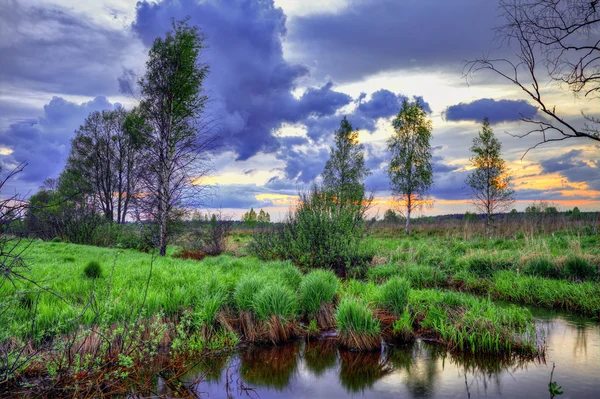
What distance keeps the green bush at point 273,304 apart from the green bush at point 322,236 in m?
Result: 6.71

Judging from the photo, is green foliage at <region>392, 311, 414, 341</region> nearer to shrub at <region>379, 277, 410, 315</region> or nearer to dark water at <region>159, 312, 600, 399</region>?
dark water at <region>159, 312, 600, 399</region>

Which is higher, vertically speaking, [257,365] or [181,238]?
[181,238]

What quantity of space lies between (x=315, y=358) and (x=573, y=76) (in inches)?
282

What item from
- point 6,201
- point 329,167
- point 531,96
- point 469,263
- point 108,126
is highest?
A: point 108,126

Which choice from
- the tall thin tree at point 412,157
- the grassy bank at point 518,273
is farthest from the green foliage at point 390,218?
the grassy bank at point 518,273

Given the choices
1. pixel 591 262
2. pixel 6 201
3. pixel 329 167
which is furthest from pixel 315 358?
pixel 329 167

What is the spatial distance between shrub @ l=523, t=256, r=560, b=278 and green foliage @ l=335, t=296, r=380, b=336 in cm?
838

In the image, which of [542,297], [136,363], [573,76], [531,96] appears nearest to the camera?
[136,363]

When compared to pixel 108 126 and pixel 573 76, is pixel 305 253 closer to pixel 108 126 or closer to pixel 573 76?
pixel 573 76

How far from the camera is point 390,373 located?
6.04 m

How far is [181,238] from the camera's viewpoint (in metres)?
20.8

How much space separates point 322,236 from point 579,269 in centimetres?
876

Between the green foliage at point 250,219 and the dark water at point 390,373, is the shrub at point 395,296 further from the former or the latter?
→ the green foliage at point 250,219

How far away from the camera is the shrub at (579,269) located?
468 inches
